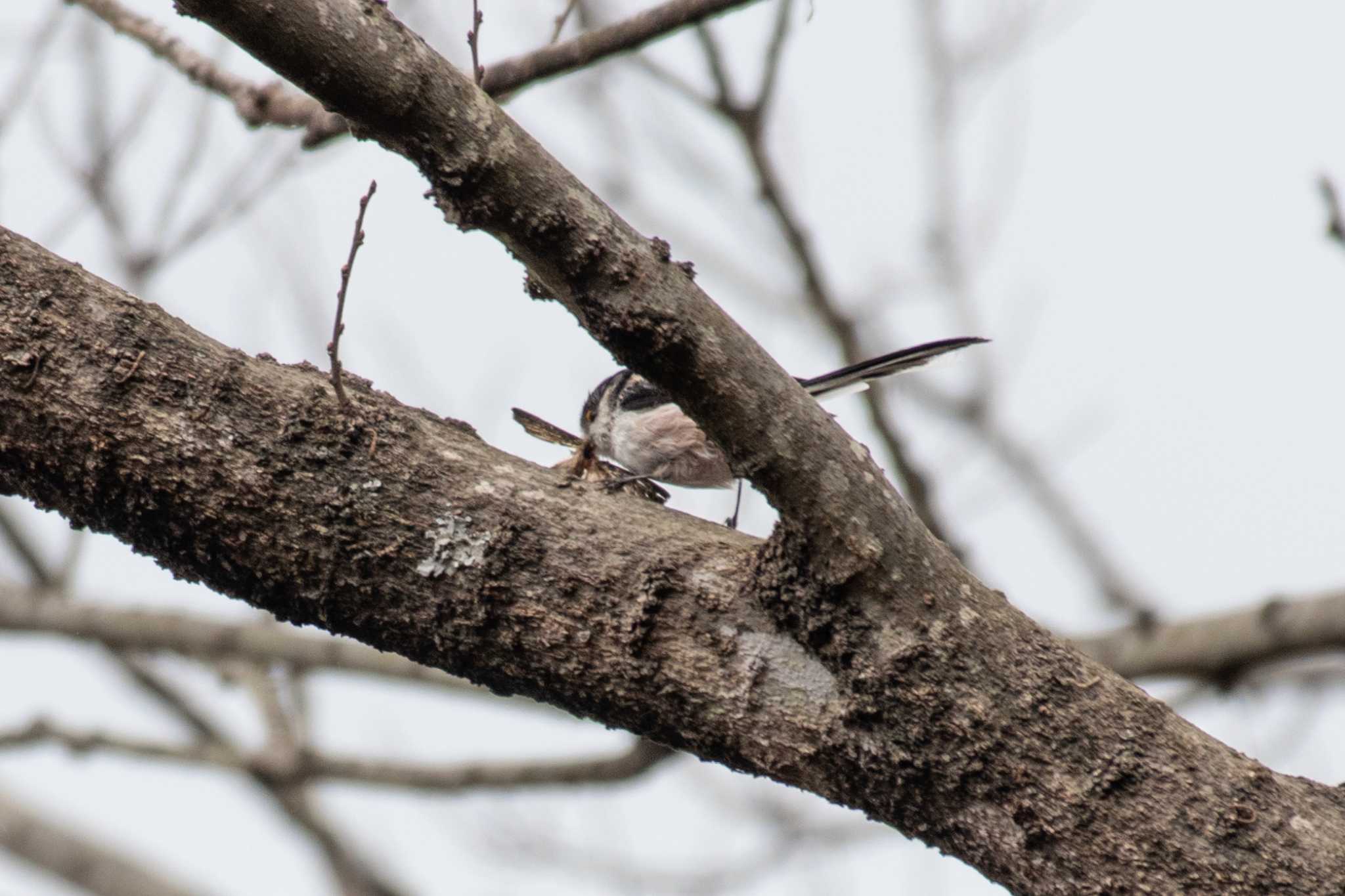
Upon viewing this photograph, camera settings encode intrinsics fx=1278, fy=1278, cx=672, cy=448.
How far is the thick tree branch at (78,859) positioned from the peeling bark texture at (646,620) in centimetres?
439

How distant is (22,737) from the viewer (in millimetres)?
4797

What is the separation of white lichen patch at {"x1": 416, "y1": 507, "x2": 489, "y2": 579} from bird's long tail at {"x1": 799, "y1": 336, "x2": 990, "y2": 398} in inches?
58.8

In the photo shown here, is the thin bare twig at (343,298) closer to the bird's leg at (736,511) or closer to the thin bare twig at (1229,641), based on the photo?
the bird's leg at (736,511)

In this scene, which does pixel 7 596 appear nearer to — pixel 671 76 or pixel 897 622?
pixel 671 76

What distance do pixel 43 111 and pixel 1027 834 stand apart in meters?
5.48

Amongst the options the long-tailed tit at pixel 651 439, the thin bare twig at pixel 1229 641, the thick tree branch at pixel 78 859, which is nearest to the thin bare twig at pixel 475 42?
the long-tailed tit at pixel 651 439

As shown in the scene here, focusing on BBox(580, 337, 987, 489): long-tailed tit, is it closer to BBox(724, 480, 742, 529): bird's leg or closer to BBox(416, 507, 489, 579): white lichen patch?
BBox(724, 480, 742, 529): bird's leg

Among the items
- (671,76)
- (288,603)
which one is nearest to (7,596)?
(671,76)

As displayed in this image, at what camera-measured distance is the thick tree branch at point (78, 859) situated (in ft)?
19.0

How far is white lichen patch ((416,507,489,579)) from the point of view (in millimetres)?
2078

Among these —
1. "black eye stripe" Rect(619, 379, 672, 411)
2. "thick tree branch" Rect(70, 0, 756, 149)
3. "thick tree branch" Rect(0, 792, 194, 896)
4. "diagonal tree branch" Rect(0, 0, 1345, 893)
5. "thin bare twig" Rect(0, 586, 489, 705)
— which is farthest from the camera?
"thick tree branch" Rect(0, 792, 194, 896)

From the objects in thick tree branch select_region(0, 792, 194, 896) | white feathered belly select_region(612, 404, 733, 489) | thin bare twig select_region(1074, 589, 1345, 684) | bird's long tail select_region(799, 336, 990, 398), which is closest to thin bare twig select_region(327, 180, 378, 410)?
bird's long tail select_region(799, 336, 990, 398)

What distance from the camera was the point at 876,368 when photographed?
3812 millimetres

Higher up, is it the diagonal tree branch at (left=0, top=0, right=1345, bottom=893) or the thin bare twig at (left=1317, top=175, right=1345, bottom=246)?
the thin bare twig at (left=1317, top=175, right=1345, bottom=246)
